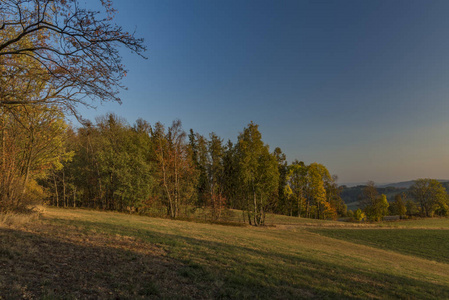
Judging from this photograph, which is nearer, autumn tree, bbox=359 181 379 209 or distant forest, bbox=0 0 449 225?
distant forest, bbox=0 0 449 225

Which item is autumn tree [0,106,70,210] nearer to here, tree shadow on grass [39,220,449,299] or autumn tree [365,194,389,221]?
tree shadow on grass [39,220,449,299]

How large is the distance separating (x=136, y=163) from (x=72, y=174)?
52.6 feet

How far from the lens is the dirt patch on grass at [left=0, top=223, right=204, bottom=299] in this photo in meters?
4.54

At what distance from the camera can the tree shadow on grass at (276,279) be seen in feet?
20.4

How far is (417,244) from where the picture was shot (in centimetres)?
2850

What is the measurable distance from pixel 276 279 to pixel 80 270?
6203 mm

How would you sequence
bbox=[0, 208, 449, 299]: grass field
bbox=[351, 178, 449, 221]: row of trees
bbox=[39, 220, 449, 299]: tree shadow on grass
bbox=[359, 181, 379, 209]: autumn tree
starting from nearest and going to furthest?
bbox=[0, 208, 449, 299]: grass field, bbox=[39, 220, 449, 299]: tree shadow on grass, bbox=[351, 178, 449, 221]: row of trees, bbox=[359, 181, 379, 209]: autumn tree

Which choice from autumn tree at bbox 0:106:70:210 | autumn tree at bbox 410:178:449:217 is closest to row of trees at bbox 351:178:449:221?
autumn tree at bbox 410:178:449:217

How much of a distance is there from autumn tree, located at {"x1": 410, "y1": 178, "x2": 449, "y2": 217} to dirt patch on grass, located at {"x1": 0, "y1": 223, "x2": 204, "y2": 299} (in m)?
95.5

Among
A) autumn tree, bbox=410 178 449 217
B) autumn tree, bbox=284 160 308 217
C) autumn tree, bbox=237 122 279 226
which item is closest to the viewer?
autumn tree, bbox=237 122 279 226

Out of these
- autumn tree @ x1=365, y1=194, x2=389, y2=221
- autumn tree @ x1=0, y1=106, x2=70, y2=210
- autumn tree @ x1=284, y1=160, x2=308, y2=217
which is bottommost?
autumn tree @ x1=365, y1=194, x2=389, y2=221

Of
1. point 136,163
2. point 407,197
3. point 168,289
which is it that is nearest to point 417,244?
point 168,289

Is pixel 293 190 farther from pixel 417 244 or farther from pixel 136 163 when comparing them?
pixel 136 163

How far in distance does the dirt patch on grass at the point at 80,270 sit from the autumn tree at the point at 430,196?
95456mm
